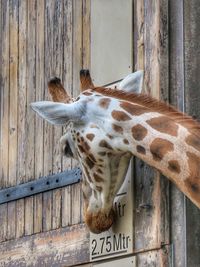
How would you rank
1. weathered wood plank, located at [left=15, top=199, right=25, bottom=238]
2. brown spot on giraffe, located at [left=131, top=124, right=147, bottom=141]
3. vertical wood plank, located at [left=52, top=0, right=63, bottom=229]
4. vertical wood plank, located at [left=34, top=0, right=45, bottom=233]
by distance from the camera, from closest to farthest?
brown spot on giraffe, located at [left=131, top=124, right=147, bottom=141] < vertical wood plank, located at [left=52, top=0, right=63, bottom=229] < vertical wood plank, located at [left=34, top=0, right=45, bottom=233] < weathered wood plank, located at [left=15, top=199, right=25, bottom=238]

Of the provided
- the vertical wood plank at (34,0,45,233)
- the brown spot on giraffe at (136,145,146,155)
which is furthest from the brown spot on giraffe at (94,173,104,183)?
the vertical wood plank at (34,0,45,233)

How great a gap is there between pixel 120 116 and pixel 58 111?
1.13 ft

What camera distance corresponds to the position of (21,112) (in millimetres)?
7980

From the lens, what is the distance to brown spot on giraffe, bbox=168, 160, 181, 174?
5.98 m

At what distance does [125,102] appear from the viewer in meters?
6.38

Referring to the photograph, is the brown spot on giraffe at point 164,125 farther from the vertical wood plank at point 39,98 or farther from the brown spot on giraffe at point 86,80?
the vertical wood plank at point 39,98

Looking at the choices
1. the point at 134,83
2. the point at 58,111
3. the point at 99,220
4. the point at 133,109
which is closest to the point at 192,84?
the point at 134,83

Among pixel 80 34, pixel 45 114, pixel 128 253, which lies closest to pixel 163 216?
pixel 128 253

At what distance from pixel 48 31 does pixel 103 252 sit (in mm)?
1726

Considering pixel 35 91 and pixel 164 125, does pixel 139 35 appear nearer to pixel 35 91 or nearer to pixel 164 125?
pixel 164 125

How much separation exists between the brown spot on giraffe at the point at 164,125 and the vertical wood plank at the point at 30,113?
1.75m

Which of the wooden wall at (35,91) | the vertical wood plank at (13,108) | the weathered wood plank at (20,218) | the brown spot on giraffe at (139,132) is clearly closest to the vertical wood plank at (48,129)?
the wooden wall at (35,91)

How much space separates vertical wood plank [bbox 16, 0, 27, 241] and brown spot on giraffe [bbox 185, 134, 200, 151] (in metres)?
2.12

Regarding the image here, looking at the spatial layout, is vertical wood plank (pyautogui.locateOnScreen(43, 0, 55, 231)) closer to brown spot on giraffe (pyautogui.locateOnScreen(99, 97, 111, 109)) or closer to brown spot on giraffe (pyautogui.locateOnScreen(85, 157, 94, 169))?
brown spot on giraffe (pyautogui.locateOnScreen(85, 157, 94, 169))
